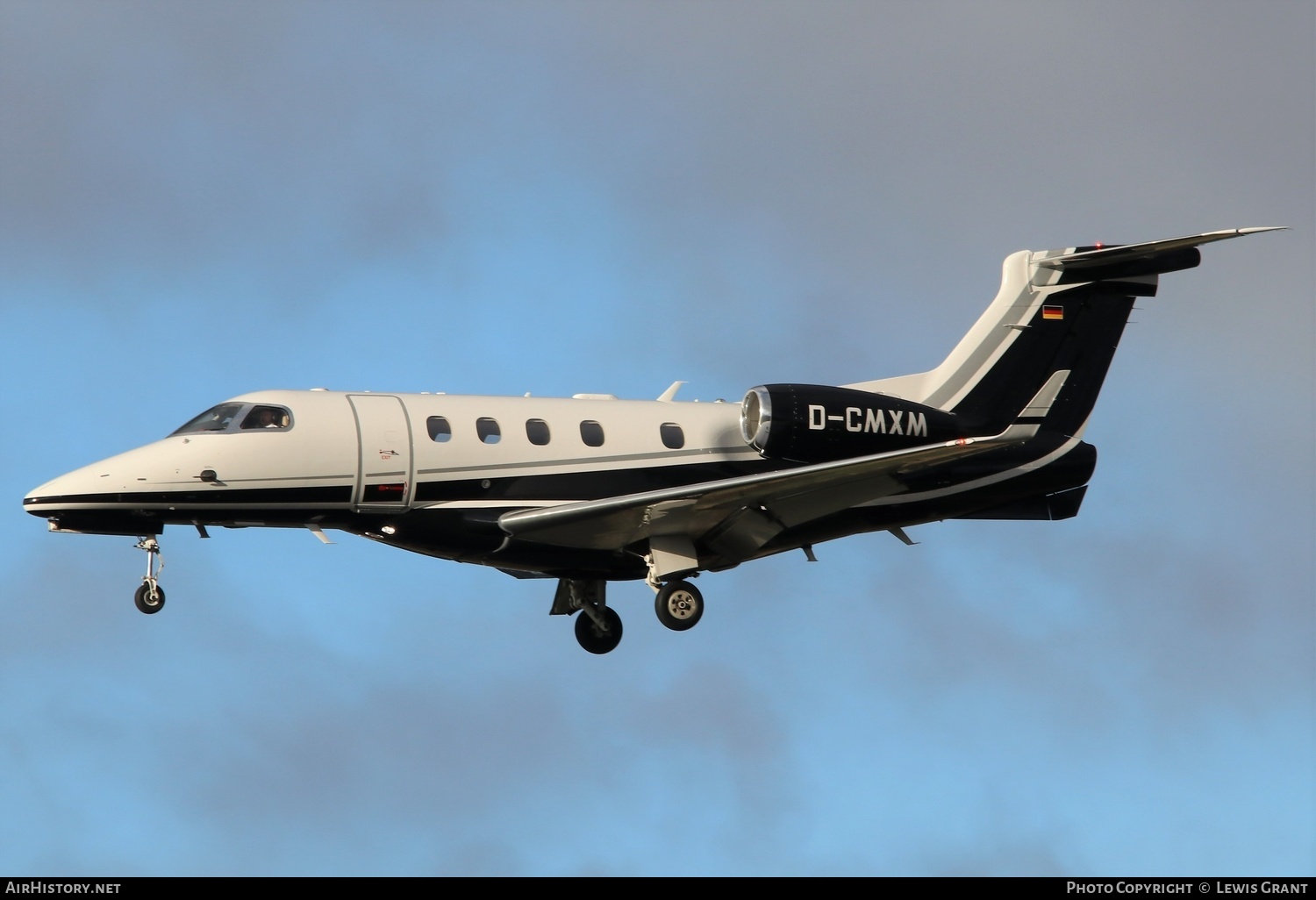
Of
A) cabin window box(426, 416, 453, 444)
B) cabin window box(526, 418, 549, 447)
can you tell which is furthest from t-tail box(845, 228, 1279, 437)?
cabin window box(426, 416, 453, 444)

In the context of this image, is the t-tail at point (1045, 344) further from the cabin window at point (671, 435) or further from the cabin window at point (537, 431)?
the cabin window at point (537, 431)

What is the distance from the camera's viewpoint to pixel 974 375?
32.2 metres

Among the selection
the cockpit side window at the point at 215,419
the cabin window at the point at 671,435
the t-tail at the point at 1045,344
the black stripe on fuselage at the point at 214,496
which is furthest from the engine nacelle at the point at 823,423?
the cockpit side window at the point at 215,419

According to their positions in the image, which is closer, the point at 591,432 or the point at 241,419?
the point at 241,419

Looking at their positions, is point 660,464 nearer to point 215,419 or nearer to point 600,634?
point 600,634

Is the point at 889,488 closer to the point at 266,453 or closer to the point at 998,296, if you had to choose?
the point at 998,296

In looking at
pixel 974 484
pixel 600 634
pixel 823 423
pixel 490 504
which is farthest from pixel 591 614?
pixel 974 484

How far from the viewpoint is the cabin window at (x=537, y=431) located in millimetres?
29047

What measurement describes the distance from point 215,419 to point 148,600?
2966mm

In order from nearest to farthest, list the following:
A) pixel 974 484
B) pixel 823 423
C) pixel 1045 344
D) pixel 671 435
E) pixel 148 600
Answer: pixel 148 600 < pixel 823 423 < pixel 671 435 < pixel 974 484 < pixel 1045 344

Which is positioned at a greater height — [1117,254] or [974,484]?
[1117,254]

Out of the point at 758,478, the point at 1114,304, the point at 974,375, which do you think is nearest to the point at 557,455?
the point at 758,478

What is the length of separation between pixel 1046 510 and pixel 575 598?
28.1 ft

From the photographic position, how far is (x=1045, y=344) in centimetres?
3241
